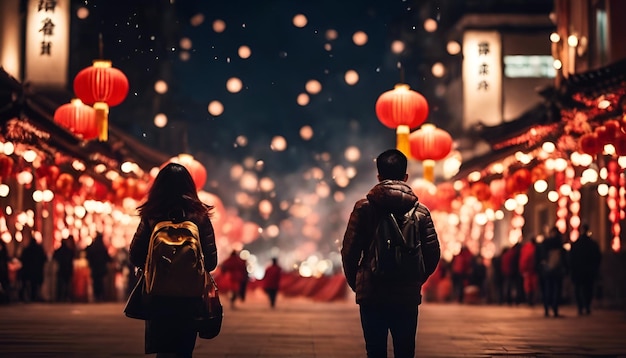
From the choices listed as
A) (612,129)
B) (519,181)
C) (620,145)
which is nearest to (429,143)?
(519,181)

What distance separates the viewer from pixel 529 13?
5009 cm

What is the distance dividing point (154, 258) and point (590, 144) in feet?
55.8

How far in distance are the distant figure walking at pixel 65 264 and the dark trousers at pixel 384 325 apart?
24.8 m

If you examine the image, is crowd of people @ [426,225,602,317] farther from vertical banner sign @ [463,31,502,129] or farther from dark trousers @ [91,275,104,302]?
dark trousers @ [91,275,104,302]

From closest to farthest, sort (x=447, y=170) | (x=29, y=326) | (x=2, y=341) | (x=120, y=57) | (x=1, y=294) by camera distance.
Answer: (x=2, y=341) < (x=29, y=326) < (x=1, y=294) < (x=447, y=170) < (x=120, y=57)

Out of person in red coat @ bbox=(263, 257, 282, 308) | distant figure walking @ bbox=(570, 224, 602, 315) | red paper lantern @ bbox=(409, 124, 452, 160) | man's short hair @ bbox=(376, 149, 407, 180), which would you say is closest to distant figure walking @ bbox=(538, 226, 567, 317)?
distant figure walking @ bbox=(570, 224, 602, 315)

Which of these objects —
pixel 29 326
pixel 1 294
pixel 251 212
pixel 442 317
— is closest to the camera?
pixel 29 326

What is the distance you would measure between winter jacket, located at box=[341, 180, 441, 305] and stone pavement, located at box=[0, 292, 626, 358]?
5793mm

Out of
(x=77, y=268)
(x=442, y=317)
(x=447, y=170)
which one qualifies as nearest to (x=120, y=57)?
(x=447, y=170)

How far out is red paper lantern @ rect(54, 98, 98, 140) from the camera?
25730 mm

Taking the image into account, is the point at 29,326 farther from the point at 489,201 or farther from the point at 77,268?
the point at 489,201

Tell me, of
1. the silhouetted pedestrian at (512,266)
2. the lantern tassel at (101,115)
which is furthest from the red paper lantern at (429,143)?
the lantern tassel at (101,115)

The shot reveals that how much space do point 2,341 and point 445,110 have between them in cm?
4467

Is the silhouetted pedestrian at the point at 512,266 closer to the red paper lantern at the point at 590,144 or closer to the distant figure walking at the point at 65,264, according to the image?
the red paper lantern at the point at 590,144
